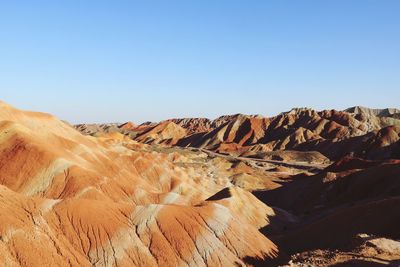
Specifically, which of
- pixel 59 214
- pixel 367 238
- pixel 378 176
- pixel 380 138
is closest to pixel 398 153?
pixel 380 138

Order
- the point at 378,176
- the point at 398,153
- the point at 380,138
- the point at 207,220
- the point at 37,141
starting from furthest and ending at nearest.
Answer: the point at 380,138 → the point at 398,153 → the point at 378,176 → the point at 37,141 → the point at 207,220

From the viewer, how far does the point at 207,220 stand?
36.7 meters

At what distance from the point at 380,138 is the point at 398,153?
46.6ft

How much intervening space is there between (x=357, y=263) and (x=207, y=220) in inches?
500

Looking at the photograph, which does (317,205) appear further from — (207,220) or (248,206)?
(207,220)

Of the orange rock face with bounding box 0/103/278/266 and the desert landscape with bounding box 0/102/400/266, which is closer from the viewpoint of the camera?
the orange rock face with bounding box 0/103/278/266

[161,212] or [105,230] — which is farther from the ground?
[161,212]

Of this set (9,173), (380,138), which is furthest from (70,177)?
(380,138)

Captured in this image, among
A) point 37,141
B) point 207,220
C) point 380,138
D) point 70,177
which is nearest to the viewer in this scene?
point 207,220

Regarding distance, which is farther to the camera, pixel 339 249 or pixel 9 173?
pixel 9 173

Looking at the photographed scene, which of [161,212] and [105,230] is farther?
[161,212]

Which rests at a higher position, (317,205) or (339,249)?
(339,249)

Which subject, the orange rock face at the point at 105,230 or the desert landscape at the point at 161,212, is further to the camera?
the desert landscape at the point at 161,212

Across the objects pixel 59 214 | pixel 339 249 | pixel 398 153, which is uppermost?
pixel 59 214
